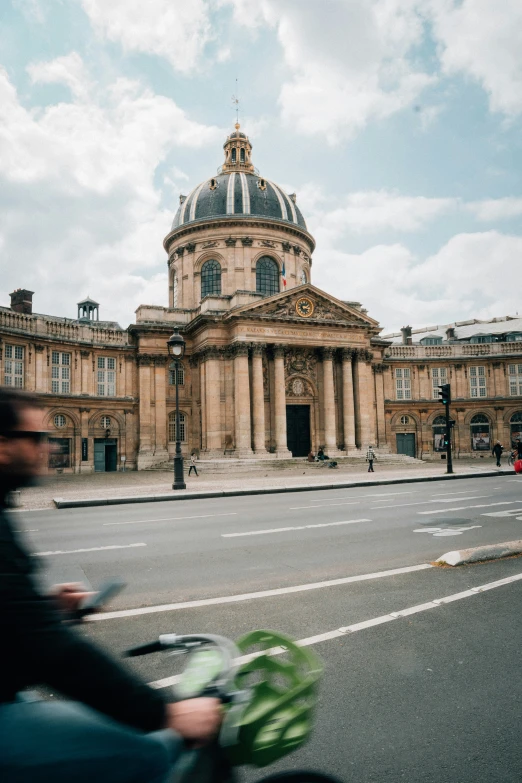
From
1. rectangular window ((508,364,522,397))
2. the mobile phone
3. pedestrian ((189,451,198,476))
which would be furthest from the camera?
rectangular window ((508,364,522,397))

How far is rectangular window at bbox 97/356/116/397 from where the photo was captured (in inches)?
1791

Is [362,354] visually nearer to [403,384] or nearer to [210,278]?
[403,384]

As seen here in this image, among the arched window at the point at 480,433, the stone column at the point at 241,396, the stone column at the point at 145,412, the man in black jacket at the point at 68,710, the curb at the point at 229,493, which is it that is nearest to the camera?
the man in black jacket at the point at 68,710

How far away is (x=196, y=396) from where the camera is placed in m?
46.7

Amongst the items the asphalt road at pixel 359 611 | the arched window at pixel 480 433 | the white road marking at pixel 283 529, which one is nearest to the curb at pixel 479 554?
the asphalt road at pixel 359 611

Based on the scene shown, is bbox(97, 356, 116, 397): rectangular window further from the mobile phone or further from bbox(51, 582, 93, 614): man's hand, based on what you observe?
the mobile phone

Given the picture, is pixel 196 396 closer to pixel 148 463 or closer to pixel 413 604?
pixel 148 463

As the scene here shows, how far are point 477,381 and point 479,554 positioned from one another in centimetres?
5166

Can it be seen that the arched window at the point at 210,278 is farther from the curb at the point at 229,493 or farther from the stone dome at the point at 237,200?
the curb at the point at 229,493

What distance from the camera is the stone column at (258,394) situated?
41969 millimetres

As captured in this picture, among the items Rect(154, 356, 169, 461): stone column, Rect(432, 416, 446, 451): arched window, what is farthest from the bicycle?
Rect(432, 416, 446, 451): arched window

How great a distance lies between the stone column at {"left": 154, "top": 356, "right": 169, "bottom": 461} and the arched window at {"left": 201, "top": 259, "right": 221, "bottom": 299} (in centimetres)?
871

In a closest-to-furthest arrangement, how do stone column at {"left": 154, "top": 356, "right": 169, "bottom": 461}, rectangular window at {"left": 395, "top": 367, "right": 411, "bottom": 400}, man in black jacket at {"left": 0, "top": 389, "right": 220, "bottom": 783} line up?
man in black jacket at {"left": 0, "top": 389, "right": 220, "bottom": 783} → stone column at {"left": 154, "top": 356, "right": 169, "bottom": 461} → rectangular window at {"left": 395, "top": 367, "right": 411, "bottom": 400}

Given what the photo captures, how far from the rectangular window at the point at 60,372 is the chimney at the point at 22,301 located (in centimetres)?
623
